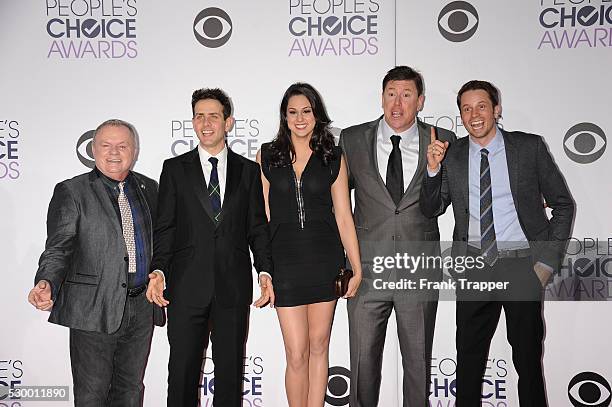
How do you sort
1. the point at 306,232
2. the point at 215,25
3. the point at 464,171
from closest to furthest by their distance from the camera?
the point at 306,232, the point at 464,171, the point at 215,25

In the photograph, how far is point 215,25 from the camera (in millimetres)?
3990

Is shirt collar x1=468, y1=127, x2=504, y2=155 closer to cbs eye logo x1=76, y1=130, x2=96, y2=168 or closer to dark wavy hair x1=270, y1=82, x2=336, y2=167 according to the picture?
dark wavy hair x1=270, y1=82, x2=336, y2=167

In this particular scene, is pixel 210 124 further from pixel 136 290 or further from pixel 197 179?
pixel 136 290

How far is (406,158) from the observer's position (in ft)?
11.3

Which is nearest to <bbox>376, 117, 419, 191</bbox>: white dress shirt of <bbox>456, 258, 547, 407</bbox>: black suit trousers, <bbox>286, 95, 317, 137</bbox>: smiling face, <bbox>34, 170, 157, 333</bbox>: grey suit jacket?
<bbox>286, 95, 317, 137</bbox>: smiling face

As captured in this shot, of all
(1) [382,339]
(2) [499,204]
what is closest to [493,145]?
(2) [499,204]

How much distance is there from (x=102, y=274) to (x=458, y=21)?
2.78 metres

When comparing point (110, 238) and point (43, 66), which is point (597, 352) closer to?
point (110, 238)

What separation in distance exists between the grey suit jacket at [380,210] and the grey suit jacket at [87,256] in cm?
139

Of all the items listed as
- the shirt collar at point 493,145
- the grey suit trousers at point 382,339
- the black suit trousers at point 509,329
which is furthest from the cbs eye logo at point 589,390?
the shirt collar at point 493,145

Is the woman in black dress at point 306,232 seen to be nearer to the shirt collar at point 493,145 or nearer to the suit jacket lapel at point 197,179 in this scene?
the suit jacket lapel at point 197,179

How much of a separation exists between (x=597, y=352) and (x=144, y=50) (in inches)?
147

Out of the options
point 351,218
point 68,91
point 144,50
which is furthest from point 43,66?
point 351,218

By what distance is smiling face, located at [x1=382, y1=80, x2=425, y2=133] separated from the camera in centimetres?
338
